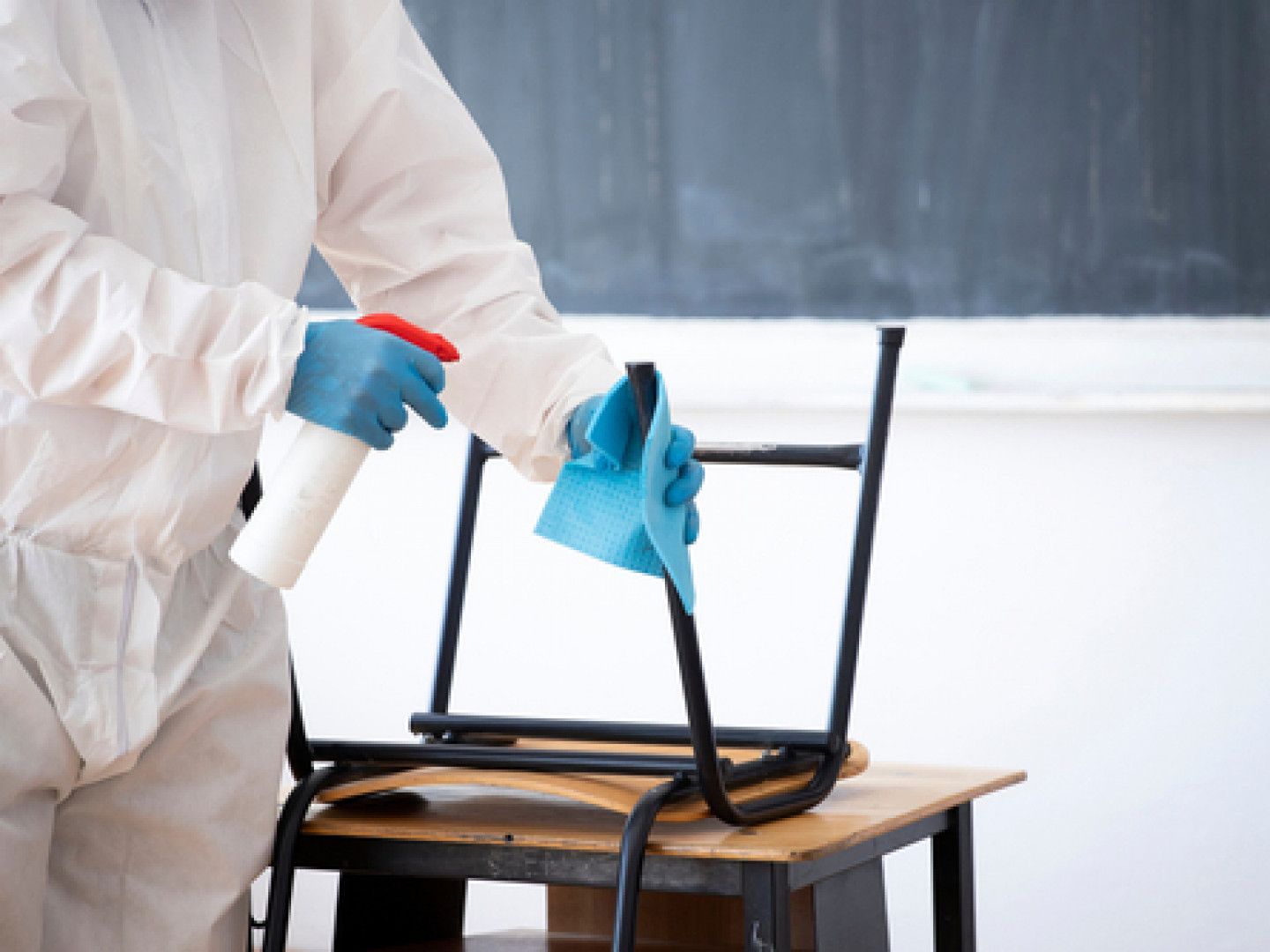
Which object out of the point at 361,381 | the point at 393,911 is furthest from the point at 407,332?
the point at 393,911

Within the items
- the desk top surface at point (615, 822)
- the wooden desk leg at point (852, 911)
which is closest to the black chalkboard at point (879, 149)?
the desk top surface at point (615, 822)

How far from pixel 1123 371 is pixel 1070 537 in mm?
201

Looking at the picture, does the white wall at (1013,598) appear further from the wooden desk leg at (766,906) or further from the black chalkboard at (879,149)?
the wooden desk leg at (766,906)

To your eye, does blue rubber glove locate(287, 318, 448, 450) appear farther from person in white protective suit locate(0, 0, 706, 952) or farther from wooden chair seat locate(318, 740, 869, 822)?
wooden chair seat locate(318, 740, 869, 822)

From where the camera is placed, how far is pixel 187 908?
1023mm

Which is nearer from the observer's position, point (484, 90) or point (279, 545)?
point (279, 545)

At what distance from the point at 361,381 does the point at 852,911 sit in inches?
18.7

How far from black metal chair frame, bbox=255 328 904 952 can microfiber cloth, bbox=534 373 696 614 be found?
0.02 metres

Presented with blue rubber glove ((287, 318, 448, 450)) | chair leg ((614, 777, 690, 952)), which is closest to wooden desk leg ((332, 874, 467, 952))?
chair leg ((614, 777, 690, 952))

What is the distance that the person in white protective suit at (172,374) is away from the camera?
2.85 feet

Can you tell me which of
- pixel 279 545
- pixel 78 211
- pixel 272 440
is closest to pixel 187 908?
pixel 279 545

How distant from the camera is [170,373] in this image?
0.87 meters

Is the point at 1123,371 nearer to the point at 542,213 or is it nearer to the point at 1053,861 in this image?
the point at 1053,861

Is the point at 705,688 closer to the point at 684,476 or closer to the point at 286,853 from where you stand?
the point at 684,476
